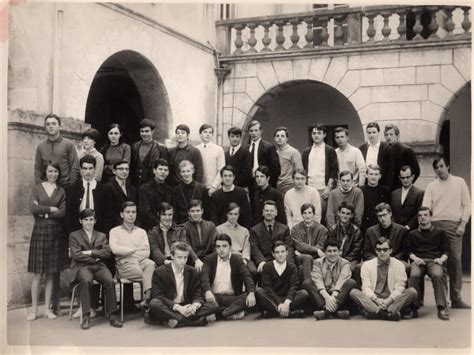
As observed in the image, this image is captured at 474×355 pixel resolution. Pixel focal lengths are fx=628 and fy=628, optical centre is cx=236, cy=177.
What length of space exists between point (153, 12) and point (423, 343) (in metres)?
5.48

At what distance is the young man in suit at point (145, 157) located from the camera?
22.0ft

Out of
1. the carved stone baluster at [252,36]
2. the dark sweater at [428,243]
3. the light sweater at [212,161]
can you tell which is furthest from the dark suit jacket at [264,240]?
the carved stone baluster at [252,36]

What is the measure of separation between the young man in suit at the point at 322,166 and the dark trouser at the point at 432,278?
45.7 inches

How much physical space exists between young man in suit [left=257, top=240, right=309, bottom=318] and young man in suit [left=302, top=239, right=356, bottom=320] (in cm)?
12

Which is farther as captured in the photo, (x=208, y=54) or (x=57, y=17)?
(x=208, y=54)

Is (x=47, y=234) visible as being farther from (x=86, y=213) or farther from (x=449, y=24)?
(x=449, y=24)

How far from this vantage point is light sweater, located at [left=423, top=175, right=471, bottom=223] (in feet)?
20.4

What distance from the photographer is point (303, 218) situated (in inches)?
254

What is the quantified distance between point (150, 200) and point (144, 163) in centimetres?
51

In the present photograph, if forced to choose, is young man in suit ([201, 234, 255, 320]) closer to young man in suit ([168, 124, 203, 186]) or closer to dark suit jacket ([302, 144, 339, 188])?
young man in suit ([168, 124, 203, 186])

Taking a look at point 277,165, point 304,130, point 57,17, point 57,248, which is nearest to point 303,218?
point 277,165

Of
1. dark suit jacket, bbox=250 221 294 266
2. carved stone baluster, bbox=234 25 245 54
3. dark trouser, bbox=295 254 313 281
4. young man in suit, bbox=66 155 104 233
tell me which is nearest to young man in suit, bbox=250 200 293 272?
dark suit jacket, bbox=250 221 294 266

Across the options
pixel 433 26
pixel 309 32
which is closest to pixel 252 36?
pixel 309 32

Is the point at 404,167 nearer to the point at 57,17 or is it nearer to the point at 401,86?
the point at 401,86
